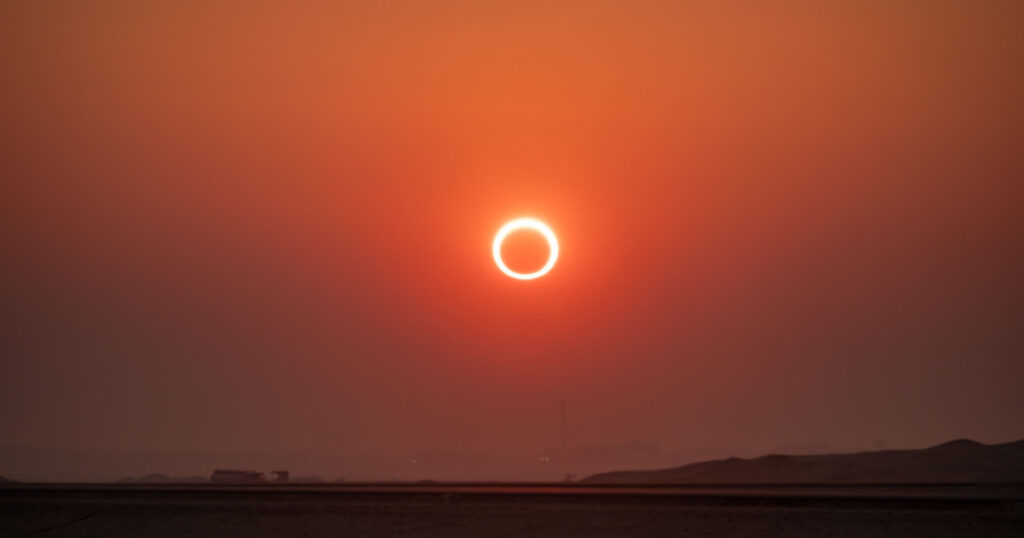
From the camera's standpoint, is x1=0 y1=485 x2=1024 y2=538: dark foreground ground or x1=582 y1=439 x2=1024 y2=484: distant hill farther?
x1=582 y1=439 x2=1024 y2=484: distant hill

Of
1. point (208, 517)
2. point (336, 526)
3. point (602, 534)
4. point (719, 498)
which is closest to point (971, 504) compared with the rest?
point (719, 498)

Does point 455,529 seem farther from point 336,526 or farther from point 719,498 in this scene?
point 719,498

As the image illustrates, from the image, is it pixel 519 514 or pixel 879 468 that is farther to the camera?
pixel 879 468

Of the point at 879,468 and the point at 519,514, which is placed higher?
the point at 879,468

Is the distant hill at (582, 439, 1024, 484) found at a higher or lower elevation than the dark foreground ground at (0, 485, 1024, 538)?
higher
